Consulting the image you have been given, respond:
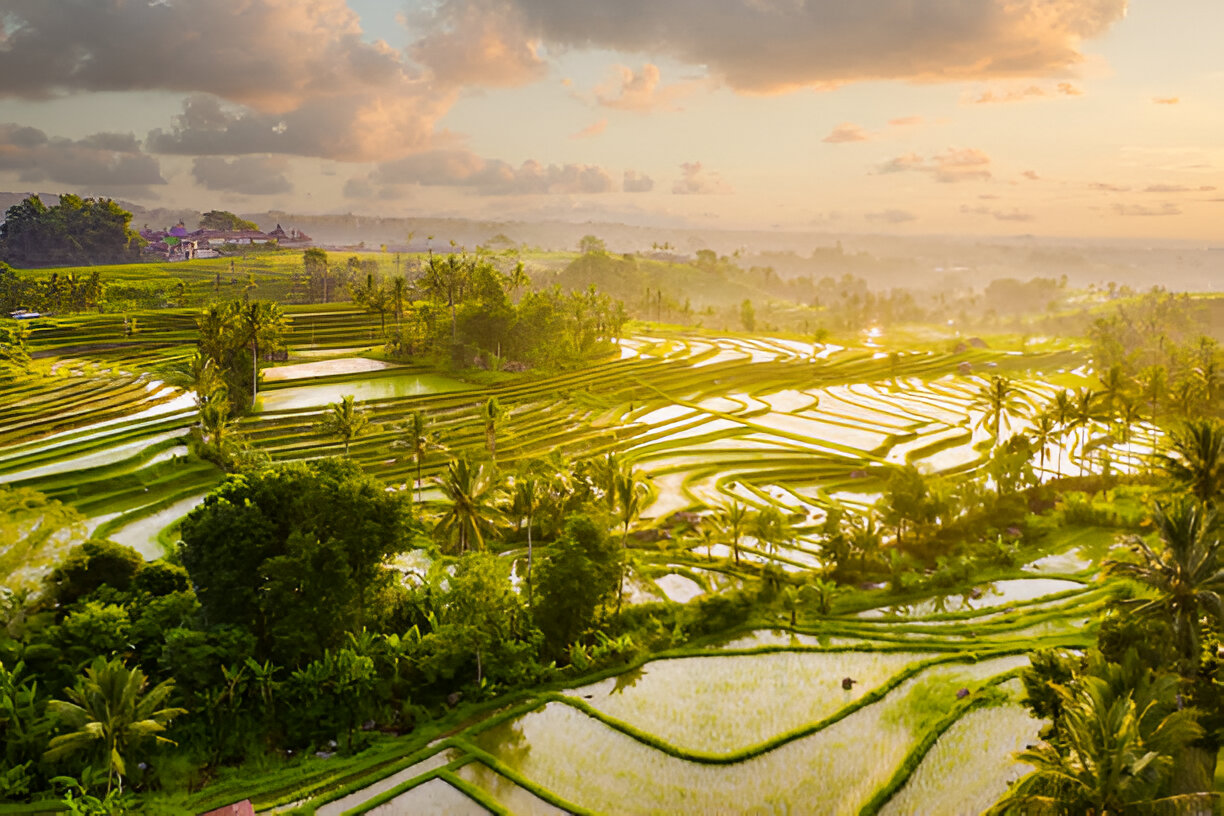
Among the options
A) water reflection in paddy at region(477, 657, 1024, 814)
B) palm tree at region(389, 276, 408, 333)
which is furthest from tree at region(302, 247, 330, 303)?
water reflection in paddy at region(477, 657, 1024, 814)

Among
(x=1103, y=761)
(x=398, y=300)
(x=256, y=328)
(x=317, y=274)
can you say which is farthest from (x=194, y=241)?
(x=1103, y=761)

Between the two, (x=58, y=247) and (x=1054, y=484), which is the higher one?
(x=58, y=247)

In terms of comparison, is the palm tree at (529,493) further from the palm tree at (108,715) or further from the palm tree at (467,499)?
the palm tree at (108,715)

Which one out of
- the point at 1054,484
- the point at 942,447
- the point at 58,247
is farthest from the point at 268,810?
the point at 58,247

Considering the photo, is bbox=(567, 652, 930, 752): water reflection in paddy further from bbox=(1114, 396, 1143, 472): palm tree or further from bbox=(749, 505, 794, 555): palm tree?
bbox=(1114, 396, 1143, 472): palm tree

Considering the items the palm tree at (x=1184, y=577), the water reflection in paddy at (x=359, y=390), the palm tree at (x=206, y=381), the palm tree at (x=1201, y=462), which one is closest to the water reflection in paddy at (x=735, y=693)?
the palm tree at (x=1184, y=577)

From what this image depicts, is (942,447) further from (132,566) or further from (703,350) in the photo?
(132,566)

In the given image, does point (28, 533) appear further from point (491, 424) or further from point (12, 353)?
point (12, 353)
